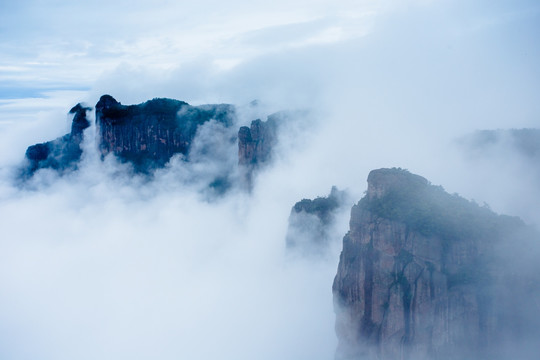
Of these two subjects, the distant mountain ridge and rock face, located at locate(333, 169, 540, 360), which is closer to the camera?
rock face, located at locate(333, 169, 540, 360)

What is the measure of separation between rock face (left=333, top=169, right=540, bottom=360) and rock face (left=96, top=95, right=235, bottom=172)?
239 ft

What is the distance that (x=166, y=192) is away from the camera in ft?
337

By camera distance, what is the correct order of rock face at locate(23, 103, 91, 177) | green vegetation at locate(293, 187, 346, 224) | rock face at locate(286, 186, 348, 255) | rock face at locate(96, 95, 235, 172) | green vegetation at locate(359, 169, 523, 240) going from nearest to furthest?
green vegetation at locate(359, 169, 523, 240) → rock face at locate(286, 186, 348, 255) → green vegetation at locate(293, 187, 346, 224) → rock face at locate(96, 95, 235, 172) → rock face at locate(23, 103, 91, 177)

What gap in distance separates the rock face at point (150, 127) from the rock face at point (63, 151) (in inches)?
476

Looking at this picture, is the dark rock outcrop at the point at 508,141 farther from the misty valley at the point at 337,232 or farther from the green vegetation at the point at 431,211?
the green vegetation at the point at 431,211

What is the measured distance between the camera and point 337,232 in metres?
50.1

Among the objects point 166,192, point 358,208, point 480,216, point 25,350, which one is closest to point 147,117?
point 166,192

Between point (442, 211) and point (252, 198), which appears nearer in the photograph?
point (442, 211)

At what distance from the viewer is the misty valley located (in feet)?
84.1

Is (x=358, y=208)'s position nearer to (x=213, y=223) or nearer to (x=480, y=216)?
(x=480, y=216)

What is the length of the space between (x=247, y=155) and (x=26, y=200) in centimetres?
8977

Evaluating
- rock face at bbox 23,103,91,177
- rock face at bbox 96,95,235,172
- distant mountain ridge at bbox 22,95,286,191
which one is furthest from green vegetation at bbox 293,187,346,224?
rock face at bbox 23,103,91,177

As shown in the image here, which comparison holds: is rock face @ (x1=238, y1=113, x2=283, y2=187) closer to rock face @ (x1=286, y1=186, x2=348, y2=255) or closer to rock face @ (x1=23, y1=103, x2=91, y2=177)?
rock face @ (x1=286, y1=186, x2=348, y2=255)

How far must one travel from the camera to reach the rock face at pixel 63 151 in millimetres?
109000
